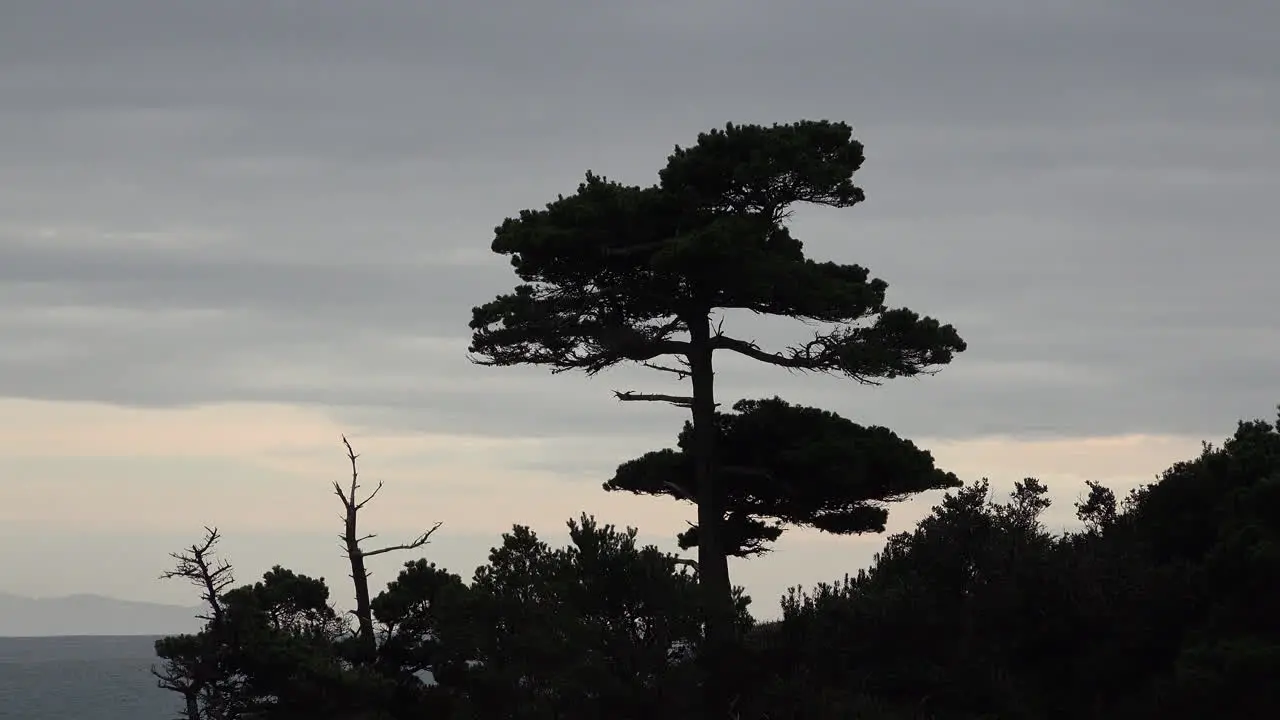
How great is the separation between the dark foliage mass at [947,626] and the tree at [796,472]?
143 centimetres

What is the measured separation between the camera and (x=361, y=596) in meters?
47.6

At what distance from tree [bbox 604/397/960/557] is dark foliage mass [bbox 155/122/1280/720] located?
7 centimetres

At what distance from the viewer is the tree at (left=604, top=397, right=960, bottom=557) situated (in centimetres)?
4109

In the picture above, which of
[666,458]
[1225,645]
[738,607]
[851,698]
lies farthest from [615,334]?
[1225,645]

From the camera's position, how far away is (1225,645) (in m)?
35.0

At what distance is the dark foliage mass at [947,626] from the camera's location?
34.8m

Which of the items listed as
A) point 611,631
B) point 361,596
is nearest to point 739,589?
point 611,631

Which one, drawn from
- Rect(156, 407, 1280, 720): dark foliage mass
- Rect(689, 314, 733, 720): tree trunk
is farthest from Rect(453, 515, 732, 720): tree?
Rect(689, 314, 733, 720): tree trunk

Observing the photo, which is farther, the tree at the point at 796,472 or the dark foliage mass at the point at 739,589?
the tree at the point at 796,472

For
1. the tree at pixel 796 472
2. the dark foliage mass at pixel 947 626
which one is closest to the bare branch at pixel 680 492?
the tree at pixel 796 472

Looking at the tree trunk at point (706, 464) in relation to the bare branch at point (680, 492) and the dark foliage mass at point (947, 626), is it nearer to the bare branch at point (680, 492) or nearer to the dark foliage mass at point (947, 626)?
the bare branch at point (680, 492)

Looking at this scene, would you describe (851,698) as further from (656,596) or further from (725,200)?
(725,200)

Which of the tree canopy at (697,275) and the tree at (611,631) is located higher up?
the tree canopy at (697,275)

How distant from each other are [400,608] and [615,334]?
34.5 ft
